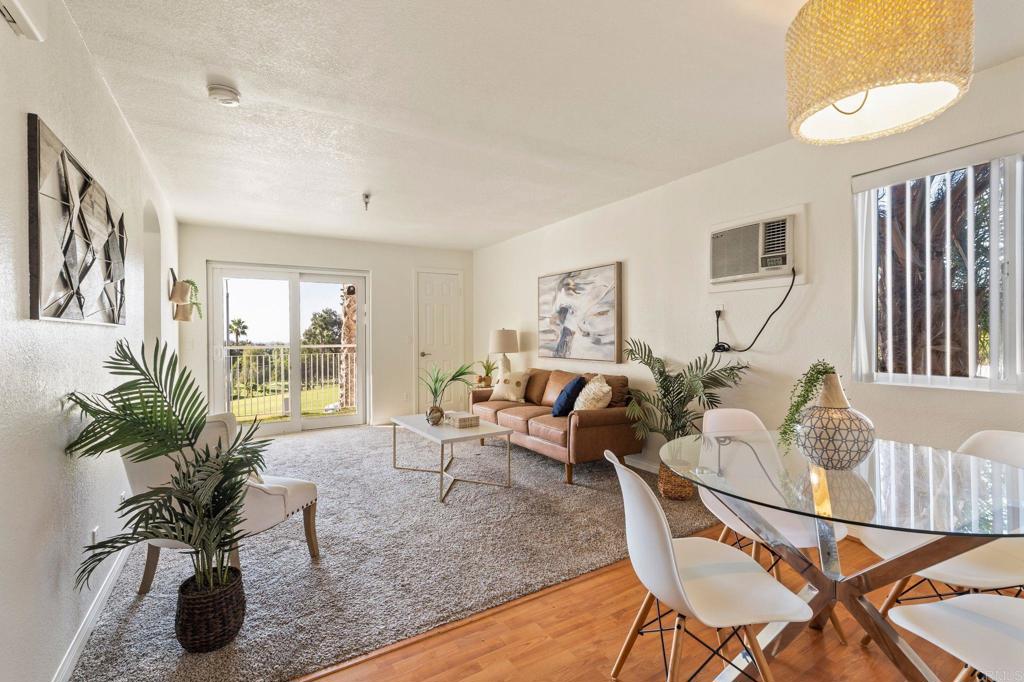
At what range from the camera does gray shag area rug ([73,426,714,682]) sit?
175cm

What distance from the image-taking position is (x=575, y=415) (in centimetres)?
370

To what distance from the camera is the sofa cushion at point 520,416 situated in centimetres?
430

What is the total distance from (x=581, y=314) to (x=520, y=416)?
4.18 feet

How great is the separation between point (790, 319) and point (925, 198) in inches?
37.0

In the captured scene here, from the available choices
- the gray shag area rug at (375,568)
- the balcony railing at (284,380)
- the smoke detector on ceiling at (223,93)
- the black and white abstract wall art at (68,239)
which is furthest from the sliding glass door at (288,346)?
the smoke detector on ceiling at (223,93)

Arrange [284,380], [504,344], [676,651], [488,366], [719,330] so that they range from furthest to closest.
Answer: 1. [488,366]
2. [284,380]
3. [504,344]
4. [719,330]
5. [676,651]

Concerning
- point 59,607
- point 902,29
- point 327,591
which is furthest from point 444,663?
point 902,29

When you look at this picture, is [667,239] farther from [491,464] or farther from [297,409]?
[297,409]

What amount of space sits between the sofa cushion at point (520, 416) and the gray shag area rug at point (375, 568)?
49 cm

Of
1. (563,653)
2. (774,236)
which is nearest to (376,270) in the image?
(774,236)

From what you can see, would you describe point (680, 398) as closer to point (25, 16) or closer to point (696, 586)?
point (696, 586)

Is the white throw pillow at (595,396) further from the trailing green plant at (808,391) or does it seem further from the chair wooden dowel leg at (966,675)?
the chair wooden dowel leg at (966,675)

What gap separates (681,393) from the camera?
134 inches

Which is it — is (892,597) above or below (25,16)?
below
